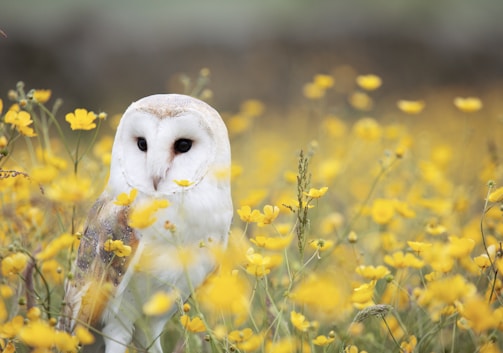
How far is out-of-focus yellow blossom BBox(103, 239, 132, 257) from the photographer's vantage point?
1.23 metres

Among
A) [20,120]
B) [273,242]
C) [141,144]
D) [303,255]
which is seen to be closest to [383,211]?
[303,255]

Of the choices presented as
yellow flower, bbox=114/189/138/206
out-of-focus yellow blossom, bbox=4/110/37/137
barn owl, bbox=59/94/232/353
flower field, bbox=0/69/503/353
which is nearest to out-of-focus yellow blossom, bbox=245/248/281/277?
flower field, bbox=0/69/503/353

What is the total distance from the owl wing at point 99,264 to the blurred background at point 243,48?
4.27 m

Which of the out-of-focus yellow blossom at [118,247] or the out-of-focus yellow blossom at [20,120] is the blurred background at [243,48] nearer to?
the out-of-focus yellow blossom at [20,120]

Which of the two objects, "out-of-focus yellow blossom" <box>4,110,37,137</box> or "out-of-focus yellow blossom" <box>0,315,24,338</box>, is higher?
"out-of-focus yellow blossom" <box>4,110,37,137</box>

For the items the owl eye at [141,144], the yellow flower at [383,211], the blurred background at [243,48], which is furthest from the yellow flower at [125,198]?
the blurred background at [243,48]

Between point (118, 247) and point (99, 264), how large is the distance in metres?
0.16

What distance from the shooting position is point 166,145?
4.36ft

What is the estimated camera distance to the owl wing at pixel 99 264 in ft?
4.44

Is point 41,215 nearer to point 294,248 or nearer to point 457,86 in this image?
point 294,248

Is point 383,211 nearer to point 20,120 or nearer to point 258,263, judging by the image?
point 258,263

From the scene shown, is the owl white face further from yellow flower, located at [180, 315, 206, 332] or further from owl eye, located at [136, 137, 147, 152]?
yellow flower, located at [180, 315, 206, 332]

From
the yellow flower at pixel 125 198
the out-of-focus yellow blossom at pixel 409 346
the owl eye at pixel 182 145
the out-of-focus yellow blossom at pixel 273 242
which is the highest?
the owl eye at pixel 182 145

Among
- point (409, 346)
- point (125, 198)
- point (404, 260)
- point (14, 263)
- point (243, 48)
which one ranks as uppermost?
point (125, 198)
